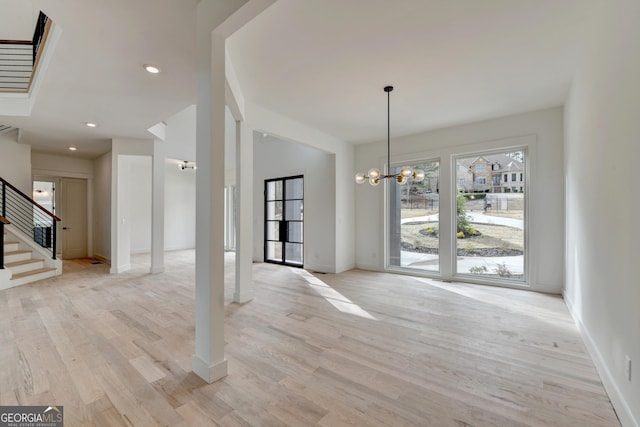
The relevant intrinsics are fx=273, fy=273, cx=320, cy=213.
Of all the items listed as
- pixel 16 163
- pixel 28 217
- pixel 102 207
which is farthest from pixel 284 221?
pixel 16 163

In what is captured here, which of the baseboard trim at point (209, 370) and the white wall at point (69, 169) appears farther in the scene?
the white wall at point (69, 169)

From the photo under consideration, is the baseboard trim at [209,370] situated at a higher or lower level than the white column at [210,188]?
lower

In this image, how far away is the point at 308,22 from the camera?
2.43m

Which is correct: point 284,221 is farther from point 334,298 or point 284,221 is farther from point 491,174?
point 491,174

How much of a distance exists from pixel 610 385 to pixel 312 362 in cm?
218

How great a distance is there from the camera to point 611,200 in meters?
2.07

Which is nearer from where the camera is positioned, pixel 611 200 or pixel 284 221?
pixel 611 200

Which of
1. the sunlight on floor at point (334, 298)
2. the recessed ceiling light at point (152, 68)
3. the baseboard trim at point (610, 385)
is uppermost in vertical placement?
the recessed ceiling light at point (152, 68)

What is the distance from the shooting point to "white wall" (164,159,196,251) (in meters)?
9.73

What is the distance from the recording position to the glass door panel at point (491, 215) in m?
4.83

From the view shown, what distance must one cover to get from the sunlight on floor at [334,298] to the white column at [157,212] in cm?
314

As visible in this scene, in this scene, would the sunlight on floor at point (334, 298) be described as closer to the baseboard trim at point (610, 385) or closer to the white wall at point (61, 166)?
the baseboard trim at point (610, 385)

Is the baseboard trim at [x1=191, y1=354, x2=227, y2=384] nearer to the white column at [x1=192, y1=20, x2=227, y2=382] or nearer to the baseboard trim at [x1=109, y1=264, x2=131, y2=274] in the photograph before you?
the white column at [x1=192, y1=20, x2=227, y2=382]

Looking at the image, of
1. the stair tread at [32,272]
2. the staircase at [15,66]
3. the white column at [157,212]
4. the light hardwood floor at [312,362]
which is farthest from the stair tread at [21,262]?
the staircase at [15,66]
